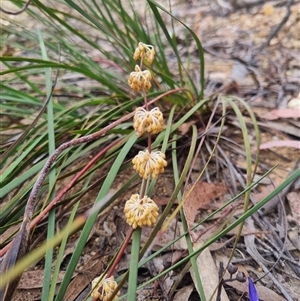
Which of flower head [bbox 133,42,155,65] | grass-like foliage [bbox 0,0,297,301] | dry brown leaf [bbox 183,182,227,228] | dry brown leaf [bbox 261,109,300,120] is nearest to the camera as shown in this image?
grass-like foliage [bbox 0,0,297,301]

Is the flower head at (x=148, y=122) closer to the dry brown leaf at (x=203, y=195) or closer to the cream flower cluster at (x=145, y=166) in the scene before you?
the cream flower cluster at (x=145, y=166)

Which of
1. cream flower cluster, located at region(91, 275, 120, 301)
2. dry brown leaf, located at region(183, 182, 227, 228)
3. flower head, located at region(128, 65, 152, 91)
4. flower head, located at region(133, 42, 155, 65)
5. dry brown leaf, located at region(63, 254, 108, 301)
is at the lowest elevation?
dry brown leaf, located at region(63, 254, 108, 301)

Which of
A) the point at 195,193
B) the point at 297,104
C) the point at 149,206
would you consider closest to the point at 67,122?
the point at 195,193

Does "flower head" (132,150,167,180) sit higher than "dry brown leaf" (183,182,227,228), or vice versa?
"flower head" (132,150,167,180)

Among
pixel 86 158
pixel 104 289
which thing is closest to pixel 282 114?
pixel 86 158

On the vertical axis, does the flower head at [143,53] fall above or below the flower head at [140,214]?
above

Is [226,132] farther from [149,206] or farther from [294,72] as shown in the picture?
[149,206]

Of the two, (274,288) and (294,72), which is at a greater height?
(294,72)

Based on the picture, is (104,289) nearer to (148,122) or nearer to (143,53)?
(148,122)

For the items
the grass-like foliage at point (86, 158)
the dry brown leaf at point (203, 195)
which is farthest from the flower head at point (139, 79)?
the dry brown leaf at point (203, 195)

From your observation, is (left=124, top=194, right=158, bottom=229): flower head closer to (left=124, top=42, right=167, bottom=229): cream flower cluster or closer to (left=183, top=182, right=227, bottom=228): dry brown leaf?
(left=124, top=42, right=167, bottom=229): cream flower cluster

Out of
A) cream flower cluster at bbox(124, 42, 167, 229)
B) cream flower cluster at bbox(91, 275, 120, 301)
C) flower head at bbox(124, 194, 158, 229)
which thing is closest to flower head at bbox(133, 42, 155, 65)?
cream flower cluster at bbox(124, 42, 167, 229)
